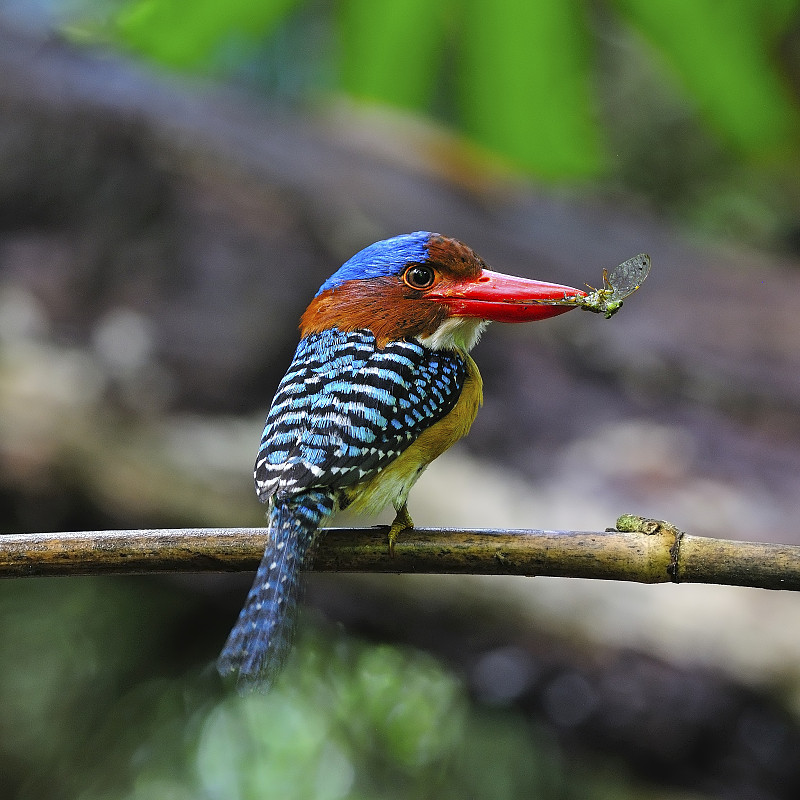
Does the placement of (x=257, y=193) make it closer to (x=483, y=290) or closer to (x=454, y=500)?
(x=454, y=500)

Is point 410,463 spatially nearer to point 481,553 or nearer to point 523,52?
point 481,553

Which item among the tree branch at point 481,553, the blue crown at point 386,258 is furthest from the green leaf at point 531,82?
the tree branch at point 481,553

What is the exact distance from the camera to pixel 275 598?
1.32 metres

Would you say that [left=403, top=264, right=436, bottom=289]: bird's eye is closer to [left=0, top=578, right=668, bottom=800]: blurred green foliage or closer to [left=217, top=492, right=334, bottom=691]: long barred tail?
[left=217, top=492, right=334, bottom=691]: long barred tail

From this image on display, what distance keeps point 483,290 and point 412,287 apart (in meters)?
0.16

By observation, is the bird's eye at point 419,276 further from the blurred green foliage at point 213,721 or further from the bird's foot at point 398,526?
the blurred green foliage at point 213,721

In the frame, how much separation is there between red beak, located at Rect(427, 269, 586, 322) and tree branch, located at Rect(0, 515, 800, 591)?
1.19 ft

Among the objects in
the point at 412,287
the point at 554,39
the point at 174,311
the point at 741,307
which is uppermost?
the point at 554,39

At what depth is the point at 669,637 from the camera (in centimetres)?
287

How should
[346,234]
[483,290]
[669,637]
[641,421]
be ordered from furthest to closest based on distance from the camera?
[346,234] < [641,421] < [669,637] < [483,290]

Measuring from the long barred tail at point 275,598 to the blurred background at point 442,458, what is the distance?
1.60 m

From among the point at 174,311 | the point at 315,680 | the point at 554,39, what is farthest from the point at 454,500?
A: the point at 554,39

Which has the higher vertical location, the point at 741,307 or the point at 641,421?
the point at 741,307

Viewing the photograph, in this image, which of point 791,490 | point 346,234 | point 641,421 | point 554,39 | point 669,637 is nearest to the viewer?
point 554,39
